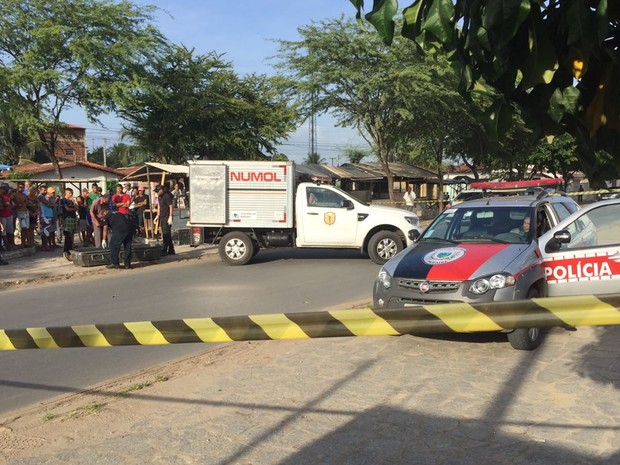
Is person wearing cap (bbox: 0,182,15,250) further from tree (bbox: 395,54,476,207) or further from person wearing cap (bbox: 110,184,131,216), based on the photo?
tree (bbox: 395,54,476,207)

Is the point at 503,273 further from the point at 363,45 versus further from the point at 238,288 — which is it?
the point at 363,45

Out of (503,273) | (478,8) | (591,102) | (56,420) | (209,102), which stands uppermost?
(209,102)

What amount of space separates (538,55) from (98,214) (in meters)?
14.0

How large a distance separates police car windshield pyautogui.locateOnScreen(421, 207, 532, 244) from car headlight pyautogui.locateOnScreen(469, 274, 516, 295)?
0.95 m

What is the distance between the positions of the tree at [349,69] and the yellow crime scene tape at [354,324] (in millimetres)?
20683

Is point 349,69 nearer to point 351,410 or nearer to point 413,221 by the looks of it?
point 413,221

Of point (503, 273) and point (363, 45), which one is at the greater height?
point (363, 45)

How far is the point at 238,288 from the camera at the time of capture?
10.7 metres

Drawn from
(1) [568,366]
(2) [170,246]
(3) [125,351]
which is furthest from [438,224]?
(2) [170,246]

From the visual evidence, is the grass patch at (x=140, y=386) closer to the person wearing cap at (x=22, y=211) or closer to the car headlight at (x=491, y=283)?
the car headlight at (x=491, y=283)

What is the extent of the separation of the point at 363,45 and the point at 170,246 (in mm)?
12571

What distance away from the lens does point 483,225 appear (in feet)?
23.6

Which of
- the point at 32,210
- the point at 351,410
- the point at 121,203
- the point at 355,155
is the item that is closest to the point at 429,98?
the point at 121,203

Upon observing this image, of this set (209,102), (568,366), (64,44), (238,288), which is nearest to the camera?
(568,366)
